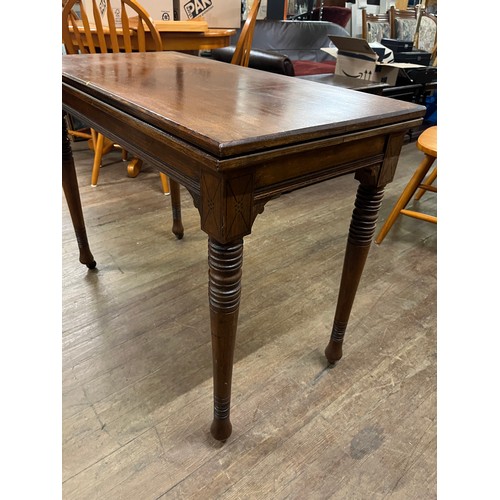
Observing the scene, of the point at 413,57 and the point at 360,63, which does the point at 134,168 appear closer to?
the point at 360,63

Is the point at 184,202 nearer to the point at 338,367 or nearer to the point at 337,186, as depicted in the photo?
the point at 337,186

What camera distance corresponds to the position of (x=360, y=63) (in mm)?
2512

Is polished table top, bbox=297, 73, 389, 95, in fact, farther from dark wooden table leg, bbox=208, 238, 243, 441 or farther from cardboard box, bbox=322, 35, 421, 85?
dark wooden table leg, bbox=208, 238, 243, 441

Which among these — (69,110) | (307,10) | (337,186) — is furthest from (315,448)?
(307,10)

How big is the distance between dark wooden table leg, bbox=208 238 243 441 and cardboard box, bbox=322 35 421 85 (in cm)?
223

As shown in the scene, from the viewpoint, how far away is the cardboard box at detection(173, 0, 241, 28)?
2.64m

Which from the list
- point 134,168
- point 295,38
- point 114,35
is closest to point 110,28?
point 114,35

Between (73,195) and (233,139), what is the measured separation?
935 millimetres

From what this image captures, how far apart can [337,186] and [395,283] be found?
92cm

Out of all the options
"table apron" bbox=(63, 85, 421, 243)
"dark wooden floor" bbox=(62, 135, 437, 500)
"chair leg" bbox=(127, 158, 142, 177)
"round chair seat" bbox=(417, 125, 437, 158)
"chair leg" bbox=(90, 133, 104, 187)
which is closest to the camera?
"table apron" bbox=(63, 85, 421, 243)

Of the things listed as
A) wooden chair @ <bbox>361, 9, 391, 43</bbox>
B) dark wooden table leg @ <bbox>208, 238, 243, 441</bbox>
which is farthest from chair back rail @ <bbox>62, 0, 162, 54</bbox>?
wooden chair @ <bbox>361, 9, 391, 43</bbox>

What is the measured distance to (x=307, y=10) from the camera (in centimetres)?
461

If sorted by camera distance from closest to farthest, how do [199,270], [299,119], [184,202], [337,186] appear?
[299,119]
[199,270]
[184,202]
[337,186]

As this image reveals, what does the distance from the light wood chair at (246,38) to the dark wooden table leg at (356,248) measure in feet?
4.05
